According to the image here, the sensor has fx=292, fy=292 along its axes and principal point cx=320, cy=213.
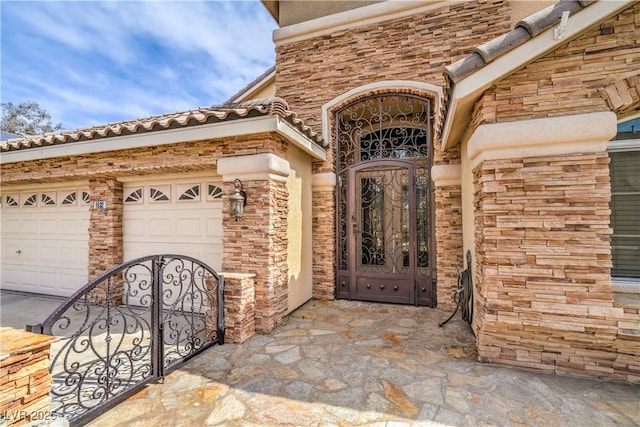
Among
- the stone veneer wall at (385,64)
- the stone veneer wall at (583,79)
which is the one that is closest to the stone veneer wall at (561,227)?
the stone veneer wall at (583,79)

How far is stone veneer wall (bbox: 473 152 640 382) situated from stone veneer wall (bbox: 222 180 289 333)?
10.3 feet

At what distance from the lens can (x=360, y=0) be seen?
699 centimetres

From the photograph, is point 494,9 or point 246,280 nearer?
point 246,280

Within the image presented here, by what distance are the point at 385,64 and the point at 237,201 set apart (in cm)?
462

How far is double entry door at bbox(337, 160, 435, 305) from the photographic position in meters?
6.43

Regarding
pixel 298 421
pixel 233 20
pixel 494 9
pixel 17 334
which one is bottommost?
pixel 298 421

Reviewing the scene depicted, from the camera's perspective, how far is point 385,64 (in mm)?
6617

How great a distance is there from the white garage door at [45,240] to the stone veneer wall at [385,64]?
572cm

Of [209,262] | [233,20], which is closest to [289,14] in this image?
[233,20]

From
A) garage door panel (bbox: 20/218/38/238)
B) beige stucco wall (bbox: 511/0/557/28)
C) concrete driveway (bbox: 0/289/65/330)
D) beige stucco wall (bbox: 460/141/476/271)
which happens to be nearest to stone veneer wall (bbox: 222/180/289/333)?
beige stucco wall (bbox: 460/141/476/271)

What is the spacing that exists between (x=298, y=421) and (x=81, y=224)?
24.0 ft

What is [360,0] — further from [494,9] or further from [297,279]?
[297,279]

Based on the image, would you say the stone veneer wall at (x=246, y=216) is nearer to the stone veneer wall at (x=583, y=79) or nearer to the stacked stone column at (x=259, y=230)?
the stacked stone column at (x=259, y=230)

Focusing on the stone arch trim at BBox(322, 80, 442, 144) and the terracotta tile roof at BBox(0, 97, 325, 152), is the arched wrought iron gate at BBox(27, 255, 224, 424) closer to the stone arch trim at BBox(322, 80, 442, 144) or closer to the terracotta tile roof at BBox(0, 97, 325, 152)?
the terracotta tile roof at BBox(0, 97, 325, 152)
